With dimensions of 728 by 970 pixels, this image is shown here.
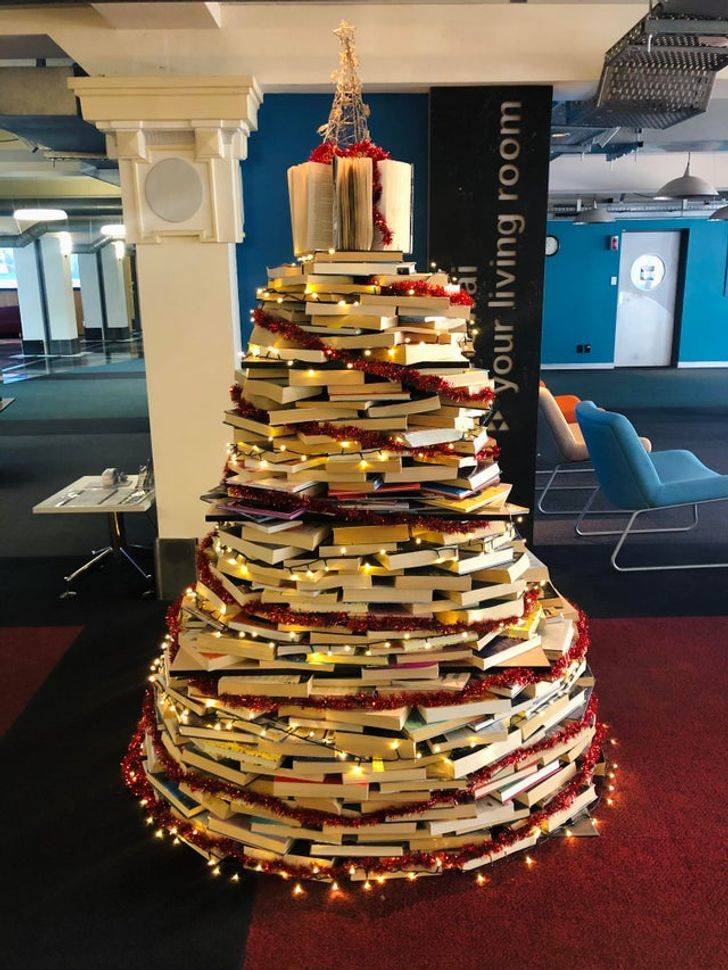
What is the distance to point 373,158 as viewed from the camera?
2518mm

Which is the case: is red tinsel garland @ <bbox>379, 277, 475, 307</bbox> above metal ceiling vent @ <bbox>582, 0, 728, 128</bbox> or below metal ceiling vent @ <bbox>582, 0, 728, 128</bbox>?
below

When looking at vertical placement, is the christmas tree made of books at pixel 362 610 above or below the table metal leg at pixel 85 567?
above

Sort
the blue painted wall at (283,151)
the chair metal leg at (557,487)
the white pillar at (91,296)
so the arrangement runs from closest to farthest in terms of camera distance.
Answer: the blue painted wall at (283,151), the chair metal leg at (557,487), the white pillar at (91,296)

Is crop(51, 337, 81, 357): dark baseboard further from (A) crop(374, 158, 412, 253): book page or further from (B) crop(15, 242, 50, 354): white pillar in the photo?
(A) crop(374, 158, 412, 253): book page

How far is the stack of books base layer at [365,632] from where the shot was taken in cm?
248

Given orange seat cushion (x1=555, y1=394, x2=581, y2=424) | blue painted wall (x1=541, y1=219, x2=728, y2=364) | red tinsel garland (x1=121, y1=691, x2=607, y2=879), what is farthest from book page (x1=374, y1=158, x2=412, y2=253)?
blue painted wall (x1=541, y1=219, x2=728, y2=364)

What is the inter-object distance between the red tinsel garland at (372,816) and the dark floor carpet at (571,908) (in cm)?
6

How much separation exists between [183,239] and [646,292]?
13.0 meters

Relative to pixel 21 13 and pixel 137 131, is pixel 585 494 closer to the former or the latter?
pixel 137 131

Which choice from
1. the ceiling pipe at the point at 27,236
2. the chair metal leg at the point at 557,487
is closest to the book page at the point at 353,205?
the chair metal leg at the point at 557,487

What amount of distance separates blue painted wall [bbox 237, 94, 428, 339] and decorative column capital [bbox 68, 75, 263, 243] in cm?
18

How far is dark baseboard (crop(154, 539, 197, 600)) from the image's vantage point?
4609mm

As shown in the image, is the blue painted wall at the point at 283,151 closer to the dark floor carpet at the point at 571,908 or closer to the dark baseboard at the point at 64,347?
the dark floor carpet at the point at 571,908

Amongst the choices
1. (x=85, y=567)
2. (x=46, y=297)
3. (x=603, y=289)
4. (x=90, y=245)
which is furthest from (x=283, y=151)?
(x=46, y=297)
